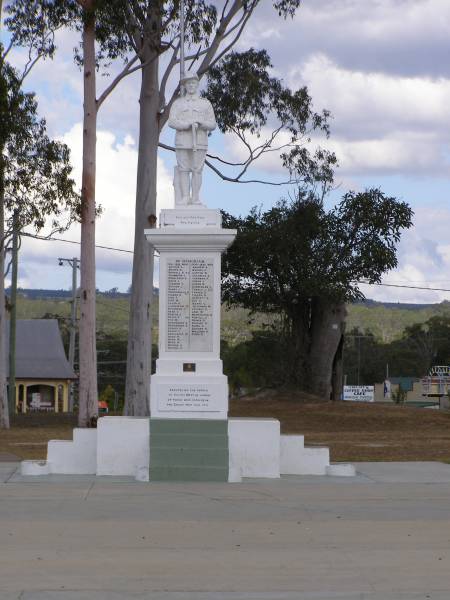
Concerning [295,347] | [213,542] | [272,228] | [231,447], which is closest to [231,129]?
[272,228]

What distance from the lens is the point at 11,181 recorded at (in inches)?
1249

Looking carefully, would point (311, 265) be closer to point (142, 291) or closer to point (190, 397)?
point (142, 291)

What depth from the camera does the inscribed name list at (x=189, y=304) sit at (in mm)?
15047

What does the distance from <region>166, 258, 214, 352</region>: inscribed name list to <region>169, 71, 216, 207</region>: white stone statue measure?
3.44 ft

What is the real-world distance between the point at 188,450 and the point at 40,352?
5072cm

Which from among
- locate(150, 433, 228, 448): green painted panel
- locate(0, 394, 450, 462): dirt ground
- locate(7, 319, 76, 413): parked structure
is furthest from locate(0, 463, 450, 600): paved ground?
locate(7, 319, 76, 413): parked structure

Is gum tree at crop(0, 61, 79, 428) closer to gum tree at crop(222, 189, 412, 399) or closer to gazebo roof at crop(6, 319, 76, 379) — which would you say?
gum tree at crop(222, 189, 412, 399)

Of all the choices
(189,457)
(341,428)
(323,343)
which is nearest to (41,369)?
(323,343)

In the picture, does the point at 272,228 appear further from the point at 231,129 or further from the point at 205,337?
the point at 205,337

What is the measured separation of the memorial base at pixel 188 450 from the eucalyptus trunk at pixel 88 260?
14807 mm

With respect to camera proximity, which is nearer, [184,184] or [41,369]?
[184,184]

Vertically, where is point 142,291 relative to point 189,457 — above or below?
above

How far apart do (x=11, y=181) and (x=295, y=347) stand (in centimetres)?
1209

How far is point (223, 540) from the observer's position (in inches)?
397
